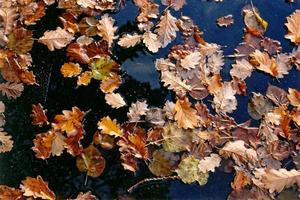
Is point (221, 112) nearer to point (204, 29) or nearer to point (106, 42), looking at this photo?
point (204, 29)

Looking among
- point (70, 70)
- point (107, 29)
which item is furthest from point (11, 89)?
point (107, 29)

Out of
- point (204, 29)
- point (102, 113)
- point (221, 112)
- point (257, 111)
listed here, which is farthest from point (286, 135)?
point (102, 113)

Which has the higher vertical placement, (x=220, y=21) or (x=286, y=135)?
(x=220, y=21)

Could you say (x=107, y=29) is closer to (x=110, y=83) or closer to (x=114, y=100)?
(x=110, y=83)

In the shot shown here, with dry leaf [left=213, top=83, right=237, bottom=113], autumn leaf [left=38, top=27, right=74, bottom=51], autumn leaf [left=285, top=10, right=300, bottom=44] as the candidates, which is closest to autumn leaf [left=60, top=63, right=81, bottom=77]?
autumn leaf [left=38, top=27, right=74, bottom=51]

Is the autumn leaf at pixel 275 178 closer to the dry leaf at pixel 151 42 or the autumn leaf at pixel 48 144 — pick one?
the dry leaf at pixel 151 42

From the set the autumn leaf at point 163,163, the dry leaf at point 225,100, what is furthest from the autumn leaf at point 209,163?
the dry leaf at point 225,100
